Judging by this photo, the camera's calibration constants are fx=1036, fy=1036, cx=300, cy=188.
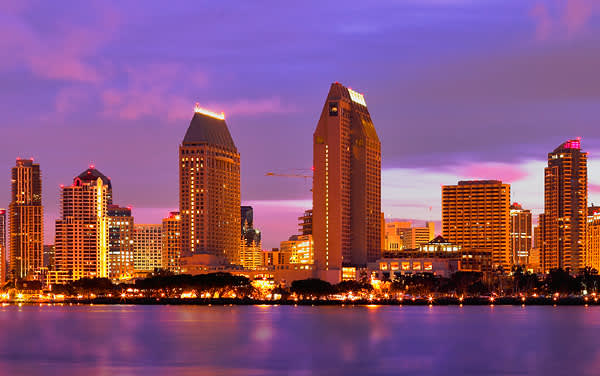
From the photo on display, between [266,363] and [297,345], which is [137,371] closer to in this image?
[266,363]

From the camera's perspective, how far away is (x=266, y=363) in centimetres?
13125

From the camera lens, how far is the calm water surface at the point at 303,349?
12538 cm

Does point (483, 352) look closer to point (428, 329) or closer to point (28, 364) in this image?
point (428, 329)

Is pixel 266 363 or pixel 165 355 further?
pixel 165 355

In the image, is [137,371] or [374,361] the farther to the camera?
[374,361]

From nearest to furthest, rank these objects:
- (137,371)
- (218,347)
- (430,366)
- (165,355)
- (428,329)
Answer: (137,371), (430,366), (165,355), (218,347), (428,329)

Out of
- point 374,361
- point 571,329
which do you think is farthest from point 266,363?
point 571,329

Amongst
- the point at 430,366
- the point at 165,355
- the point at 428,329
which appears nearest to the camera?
the point at 430,366

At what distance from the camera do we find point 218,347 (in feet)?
495

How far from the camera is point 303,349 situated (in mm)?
150125

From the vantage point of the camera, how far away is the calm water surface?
4936 inches

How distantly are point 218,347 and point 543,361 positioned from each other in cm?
4631

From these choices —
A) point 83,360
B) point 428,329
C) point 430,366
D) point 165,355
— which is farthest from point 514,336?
point 83,360

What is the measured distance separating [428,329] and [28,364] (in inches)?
3180
